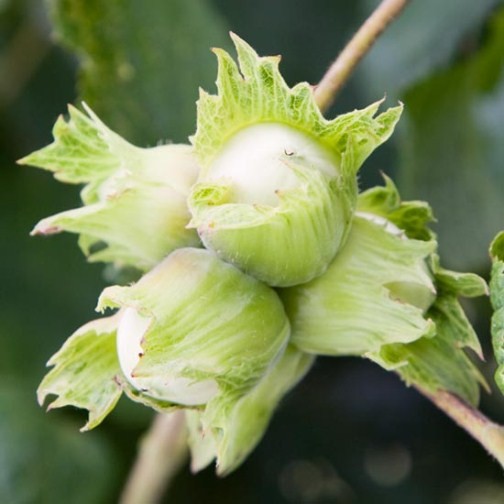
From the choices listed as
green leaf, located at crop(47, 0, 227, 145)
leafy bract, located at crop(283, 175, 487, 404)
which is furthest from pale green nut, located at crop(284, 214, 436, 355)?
green leaf, located at crop(47, 0, 227, 145)

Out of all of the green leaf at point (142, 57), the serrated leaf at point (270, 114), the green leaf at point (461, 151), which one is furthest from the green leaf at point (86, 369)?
the green leaf at point (461, 151)

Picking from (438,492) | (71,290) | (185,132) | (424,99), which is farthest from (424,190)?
(71,290)

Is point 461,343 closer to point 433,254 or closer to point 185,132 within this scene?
point 433,254

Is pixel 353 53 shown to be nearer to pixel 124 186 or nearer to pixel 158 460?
pixel 124 186

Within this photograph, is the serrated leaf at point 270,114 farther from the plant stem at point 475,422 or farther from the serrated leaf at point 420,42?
the serrated leaf at point 420,42

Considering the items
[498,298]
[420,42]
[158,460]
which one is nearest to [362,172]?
[420,42]

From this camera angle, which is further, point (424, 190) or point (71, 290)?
point (71, 290)
